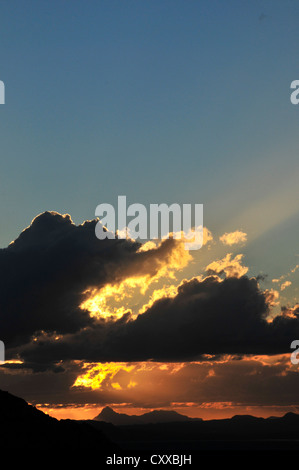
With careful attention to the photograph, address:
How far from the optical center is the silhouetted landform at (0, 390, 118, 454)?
15175 centimetres

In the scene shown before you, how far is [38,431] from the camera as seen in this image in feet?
523

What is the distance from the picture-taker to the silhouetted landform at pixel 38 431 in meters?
152

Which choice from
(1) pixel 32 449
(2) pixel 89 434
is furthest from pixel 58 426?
(1) pixel 32 449
